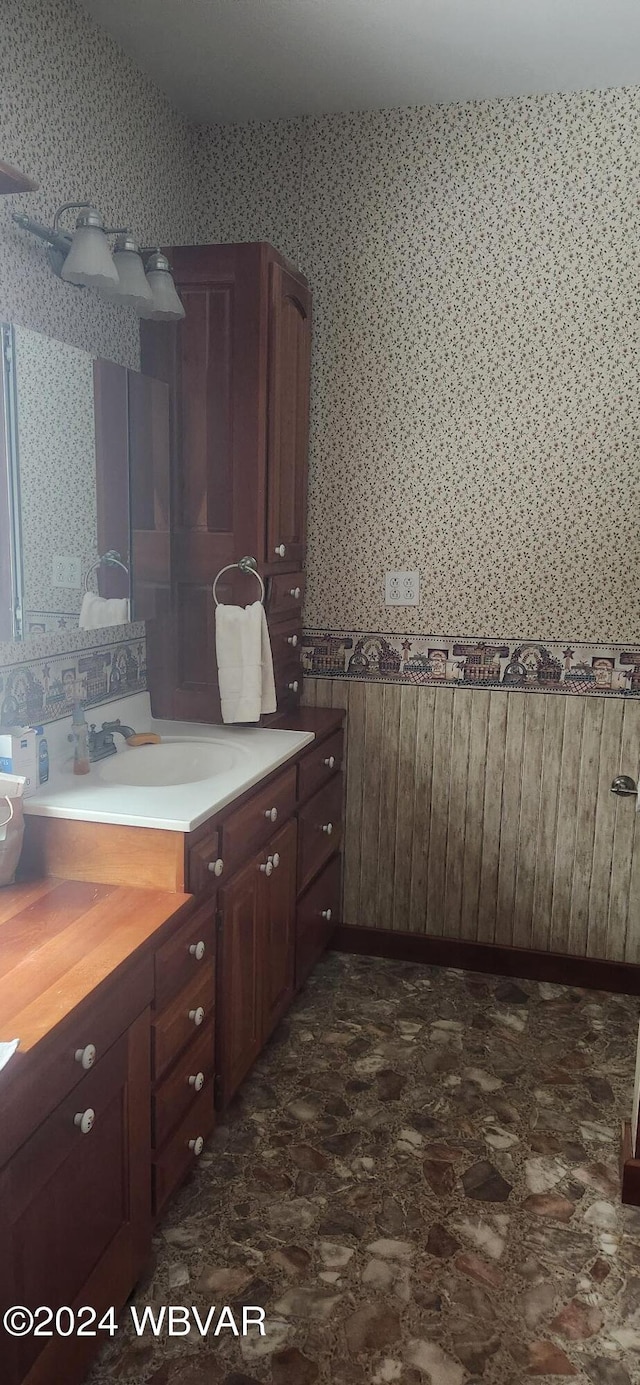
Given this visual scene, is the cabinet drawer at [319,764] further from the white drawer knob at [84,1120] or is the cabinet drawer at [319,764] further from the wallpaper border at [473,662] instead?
the white drawer knob at [84,1120]

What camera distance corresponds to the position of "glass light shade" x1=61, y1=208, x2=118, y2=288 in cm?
208

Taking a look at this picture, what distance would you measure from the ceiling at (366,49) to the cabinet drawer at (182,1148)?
2.49m

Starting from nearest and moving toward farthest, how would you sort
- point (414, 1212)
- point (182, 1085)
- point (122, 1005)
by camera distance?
point (122, 1005)
point (182, 1085)
point (414, 1212)

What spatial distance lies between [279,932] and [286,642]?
0.90 m

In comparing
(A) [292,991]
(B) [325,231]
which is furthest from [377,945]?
(B) [325,231]

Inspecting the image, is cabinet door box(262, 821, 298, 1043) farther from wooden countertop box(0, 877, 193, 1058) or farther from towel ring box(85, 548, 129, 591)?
towel ring box(85, 548, 129, 591)

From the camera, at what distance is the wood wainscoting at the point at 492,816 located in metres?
2.95

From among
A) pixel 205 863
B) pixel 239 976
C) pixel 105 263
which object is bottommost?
pixel 239 976

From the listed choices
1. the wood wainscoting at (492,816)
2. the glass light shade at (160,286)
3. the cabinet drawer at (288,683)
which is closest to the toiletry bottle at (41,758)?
the cabinet drawer at (288,683)

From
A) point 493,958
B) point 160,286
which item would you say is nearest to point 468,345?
point 160,286

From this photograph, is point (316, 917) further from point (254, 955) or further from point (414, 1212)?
point (414, 1212)

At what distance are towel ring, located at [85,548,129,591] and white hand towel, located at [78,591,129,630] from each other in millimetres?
40

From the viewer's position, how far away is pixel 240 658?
102 inches

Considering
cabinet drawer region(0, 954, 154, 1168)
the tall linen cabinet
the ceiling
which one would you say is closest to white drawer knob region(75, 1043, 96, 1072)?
cabinet drawer region(0, 954, 154, 1168)
